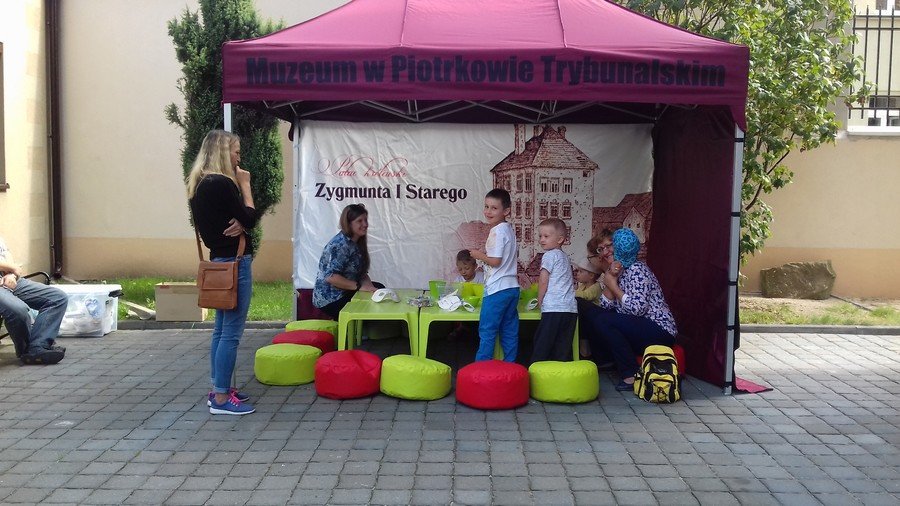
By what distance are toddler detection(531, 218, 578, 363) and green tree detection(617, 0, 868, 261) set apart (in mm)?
3300

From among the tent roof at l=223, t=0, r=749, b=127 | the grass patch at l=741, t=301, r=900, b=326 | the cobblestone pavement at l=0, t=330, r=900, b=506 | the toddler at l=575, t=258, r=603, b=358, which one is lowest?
the cobblestone pavement at l=0, t=330, r=900, b=506

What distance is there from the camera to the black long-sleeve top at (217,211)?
5207 mm

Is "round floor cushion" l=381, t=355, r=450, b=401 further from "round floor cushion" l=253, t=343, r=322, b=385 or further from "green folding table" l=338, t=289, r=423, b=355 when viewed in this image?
"round floor cushion" l=253, t=343, r=322, b=385

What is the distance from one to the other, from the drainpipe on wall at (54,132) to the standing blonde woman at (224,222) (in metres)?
7.24

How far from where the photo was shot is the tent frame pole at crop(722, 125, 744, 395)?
5934mm

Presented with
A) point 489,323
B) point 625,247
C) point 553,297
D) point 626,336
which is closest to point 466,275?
point 489,323

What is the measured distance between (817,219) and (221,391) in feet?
28.4

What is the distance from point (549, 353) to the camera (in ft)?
20.6

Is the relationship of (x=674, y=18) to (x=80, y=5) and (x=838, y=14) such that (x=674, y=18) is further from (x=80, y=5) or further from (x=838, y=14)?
(x=80, y=5)

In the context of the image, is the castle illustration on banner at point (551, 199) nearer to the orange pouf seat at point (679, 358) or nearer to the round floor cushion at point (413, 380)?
the orange pouf seat at point (679, 358)

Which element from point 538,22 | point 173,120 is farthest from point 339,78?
Result: point 173,120

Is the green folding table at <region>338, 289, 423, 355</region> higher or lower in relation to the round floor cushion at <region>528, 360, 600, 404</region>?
higher

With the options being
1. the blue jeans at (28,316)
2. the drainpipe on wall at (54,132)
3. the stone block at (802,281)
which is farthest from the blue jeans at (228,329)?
the stone block at (802,281)

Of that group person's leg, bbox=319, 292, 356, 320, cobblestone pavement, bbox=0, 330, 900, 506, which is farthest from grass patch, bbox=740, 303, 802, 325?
person's leg, bbox=319, 292, 356, 320
